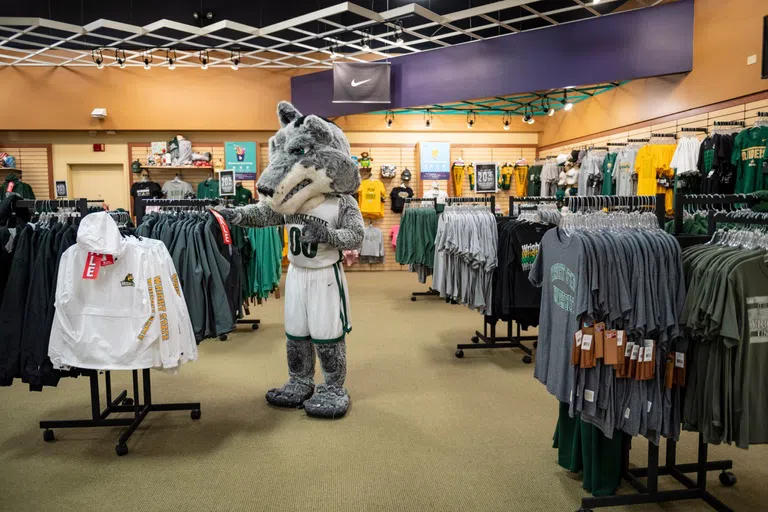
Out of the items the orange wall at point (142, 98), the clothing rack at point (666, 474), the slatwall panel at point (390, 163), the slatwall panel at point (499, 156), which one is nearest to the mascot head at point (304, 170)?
the clothing rack at point (666, 474)

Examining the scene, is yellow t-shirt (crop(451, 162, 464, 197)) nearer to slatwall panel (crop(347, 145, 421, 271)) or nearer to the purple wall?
slatwall panel (crop(347, 145, 421, 271))

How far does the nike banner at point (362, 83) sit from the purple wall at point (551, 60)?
26 centimetres

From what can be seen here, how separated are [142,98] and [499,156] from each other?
742cm

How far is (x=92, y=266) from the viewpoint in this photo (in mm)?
2688

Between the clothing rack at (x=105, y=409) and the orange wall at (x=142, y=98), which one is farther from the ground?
the orange wall at (x=142, y=98)

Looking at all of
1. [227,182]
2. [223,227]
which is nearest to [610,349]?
[223,227]

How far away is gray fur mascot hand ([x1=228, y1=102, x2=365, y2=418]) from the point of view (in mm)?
3412

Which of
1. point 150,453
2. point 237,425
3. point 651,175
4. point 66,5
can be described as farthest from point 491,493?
point 66,5

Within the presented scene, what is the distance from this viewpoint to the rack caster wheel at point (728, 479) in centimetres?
264

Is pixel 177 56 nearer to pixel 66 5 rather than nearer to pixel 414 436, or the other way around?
pixel 66 5

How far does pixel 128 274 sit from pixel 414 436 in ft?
6.30

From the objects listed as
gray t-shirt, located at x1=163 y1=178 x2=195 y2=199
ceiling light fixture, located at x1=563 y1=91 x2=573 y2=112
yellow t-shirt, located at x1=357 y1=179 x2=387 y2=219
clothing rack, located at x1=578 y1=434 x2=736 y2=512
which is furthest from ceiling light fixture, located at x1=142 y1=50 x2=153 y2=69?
clothing rack, located at x1=578 y1=434 x2=736 y2=512

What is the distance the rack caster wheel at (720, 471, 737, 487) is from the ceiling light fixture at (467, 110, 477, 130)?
8837 millimetres

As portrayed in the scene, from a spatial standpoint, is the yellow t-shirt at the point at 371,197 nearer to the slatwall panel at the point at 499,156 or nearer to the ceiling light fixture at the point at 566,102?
the slatwall panel at the point at 499,156
